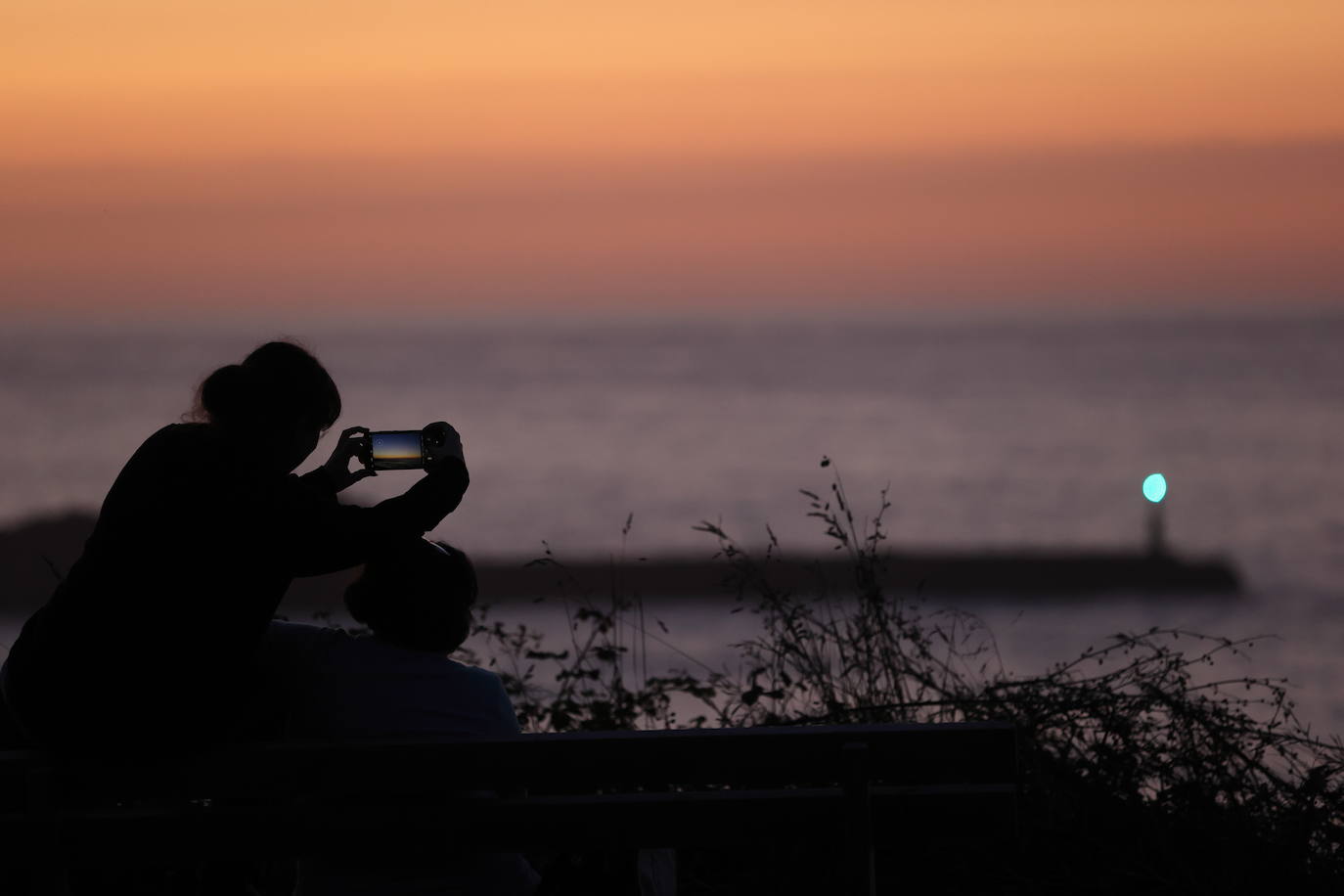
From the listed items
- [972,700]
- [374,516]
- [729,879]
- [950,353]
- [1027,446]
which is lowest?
[729,879]

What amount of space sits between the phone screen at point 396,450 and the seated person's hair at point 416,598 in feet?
1.67

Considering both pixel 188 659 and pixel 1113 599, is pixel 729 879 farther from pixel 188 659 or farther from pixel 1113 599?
pixel 1113 599

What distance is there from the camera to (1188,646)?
1789 centimetres

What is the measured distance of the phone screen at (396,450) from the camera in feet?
12.2

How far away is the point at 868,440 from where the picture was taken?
211 feet

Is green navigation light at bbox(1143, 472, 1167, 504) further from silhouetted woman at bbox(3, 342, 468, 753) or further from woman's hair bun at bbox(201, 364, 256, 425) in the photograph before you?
silhouetted woman at bbox(3, 342, 468, 753)

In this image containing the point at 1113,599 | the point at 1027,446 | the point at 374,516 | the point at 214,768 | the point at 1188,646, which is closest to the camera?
the point at 214,768

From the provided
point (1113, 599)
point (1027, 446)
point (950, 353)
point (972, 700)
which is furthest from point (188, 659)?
point (950, 353)

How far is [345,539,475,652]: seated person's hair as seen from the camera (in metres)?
3.15

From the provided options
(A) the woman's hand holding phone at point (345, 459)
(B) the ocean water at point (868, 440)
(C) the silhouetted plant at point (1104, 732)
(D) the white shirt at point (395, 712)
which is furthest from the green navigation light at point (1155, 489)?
(D) the white shirt at point (395, 712)

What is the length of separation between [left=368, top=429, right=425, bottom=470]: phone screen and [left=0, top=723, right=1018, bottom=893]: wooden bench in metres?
0.94

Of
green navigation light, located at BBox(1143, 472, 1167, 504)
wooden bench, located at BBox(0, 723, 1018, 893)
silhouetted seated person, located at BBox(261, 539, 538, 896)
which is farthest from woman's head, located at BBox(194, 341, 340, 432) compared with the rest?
green navigation light, located at BBox(1143, 472, 1167, 504)

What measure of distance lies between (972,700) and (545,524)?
39.7 m

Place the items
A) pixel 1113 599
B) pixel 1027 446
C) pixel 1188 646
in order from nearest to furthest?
pixel 1188 646 < pixel 1113 599 < pixel 1027 446
